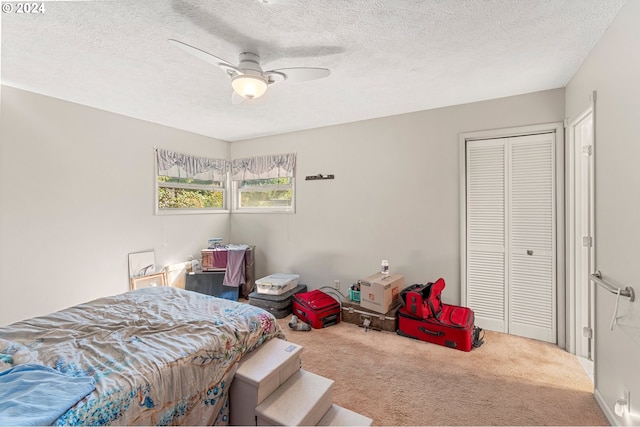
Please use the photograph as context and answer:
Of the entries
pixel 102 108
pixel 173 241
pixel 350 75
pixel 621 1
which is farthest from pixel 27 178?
pixel 621 1

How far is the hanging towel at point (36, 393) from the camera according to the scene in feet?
3.29

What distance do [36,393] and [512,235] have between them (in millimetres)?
3714

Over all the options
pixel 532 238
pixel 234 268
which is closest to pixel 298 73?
pixel 532 238

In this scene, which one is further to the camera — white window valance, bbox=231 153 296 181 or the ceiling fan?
white window valance, bbox=231 153 296 181

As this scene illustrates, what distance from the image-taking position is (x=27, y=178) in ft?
9.15

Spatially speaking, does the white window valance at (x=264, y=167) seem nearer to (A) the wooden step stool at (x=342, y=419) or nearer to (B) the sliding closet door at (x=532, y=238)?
(B) the sliding closet door at (x=532, y=238)

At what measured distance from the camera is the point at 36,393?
44.3 inches

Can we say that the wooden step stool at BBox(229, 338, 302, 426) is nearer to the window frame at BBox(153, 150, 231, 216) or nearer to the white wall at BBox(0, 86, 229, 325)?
the white wall at BBox(0, 86, 229, 325)

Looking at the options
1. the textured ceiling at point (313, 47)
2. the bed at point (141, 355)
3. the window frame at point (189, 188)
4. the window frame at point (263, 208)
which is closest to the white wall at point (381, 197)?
the window frame at point (263, 208)

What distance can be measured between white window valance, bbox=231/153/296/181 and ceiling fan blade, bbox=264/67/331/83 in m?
2.27

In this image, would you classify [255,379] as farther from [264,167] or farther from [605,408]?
[264,167]

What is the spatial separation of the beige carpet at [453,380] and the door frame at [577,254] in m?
0.19

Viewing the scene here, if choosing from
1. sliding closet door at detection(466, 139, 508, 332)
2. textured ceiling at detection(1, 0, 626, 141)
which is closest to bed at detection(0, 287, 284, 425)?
textured ceiling at detection(1, 0, 626, 141)

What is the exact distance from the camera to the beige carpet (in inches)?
72.9
